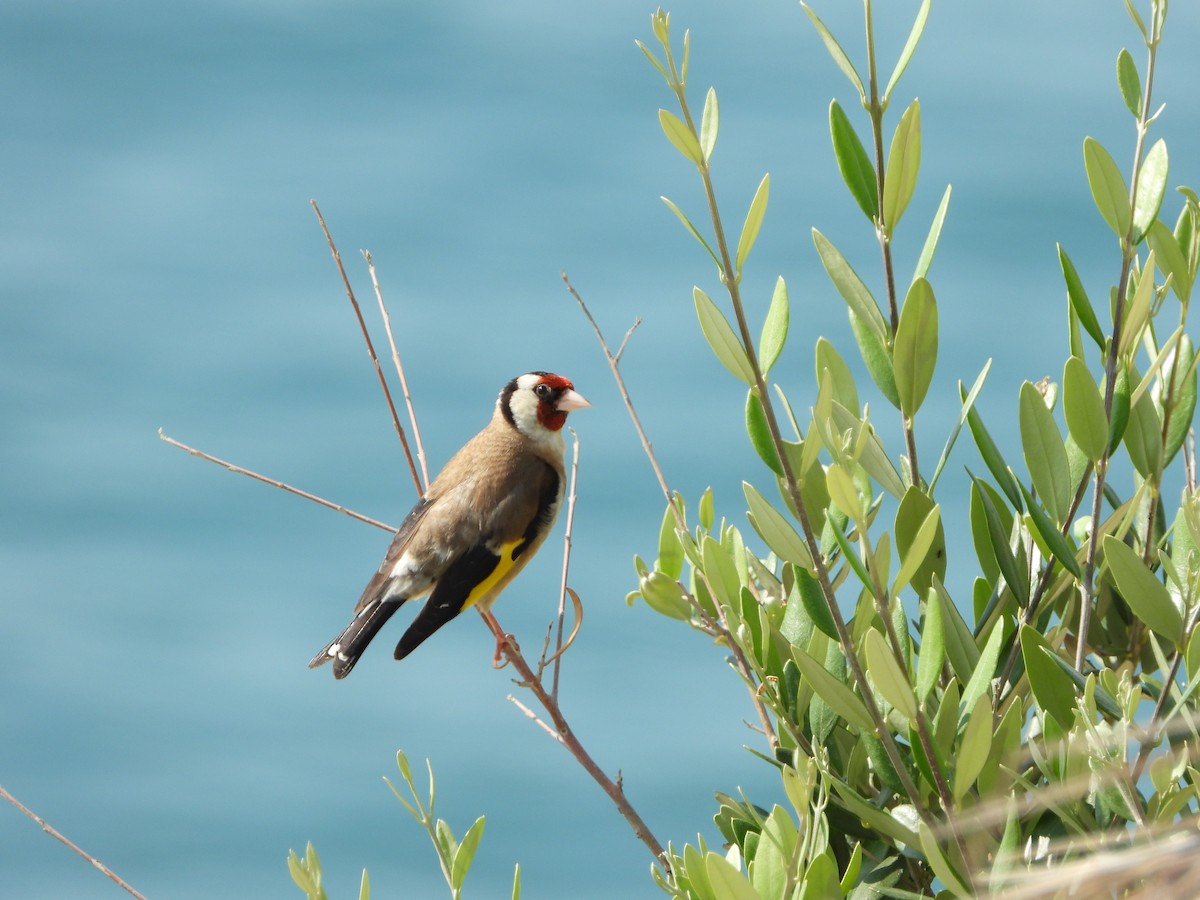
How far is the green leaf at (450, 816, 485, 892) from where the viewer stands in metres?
1.41

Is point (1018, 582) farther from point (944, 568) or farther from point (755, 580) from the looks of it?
point (755, 580)

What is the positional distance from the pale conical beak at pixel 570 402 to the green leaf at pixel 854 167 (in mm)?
2127

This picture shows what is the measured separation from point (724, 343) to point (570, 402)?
2306 mm

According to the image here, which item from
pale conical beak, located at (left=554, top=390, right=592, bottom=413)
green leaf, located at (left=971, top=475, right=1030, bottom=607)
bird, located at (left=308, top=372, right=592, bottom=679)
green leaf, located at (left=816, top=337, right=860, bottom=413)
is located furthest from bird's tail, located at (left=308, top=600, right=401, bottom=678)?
green leaf, located at (left=971, top=475, right=1030, bottom=607)

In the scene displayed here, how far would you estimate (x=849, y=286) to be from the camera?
1.36 m

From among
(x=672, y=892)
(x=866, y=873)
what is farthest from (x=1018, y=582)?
(x=672, y=892)

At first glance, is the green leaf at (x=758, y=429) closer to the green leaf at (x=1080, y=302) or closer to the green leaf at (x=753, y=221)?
the green leaf at (x=753, y=221)

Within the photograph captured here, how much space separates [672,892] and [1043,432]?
0.60m

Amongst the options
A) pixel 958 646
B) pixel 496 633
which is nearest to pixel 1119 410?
pixel 958 646

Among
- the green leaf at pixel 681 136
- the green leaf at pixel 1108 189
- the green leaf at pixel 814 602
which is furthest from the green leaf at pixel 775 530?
the green leaf at pixel 1108 189

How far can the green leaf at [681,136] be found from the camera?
109 centimetres

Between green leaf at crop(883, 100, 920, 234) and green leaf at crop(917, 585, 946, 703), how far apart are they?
0.38m

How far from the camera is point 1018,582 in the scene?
1.39 metres

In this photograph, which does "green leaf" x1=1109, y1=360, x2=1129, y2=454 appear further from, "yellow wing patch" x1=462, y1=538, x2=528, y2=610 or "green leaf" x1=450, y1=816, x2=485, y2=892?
"yellow wing patch" x1=462, y1=538, x2=528, y2=610
